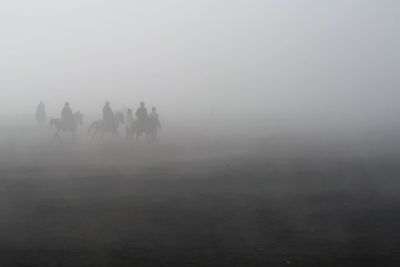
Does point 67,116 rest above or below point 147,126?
above

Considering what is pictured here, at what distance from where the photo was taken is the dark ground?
408 inches

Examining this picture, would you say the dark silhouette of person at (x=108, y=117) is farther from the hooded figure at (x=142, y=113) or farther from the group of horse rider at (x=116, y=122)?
the hooded figure at (x=142, y=113)

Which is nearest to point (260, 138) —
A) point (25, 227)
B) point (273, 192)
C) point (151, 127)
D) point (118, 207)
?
point (151, 127)

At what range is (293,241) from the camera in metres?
11.1

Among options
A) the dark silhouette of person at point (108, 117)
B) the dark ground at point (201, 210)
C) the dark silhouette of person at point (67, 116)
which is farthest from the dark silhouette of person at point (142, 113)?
the dark ground at point (201, 210)

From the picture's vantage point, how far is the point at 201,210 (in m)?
13.7

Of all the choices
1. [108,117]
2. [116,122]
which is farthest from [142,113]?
[116,122]

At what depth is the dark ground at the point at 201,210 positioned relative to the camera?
34.0 ft

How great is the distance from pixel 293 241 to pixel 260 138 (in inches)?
805

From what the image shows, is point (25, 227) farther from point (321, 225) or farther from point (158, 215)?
point (321, 225)

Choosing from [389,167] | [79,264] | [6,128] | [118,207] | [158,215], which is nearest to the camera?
[79,264]

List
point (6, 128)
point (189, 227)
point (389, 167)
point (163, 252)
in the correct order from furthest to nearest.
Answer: point (6, 128), point (389, 167), point (189, 227), point (163, 252)

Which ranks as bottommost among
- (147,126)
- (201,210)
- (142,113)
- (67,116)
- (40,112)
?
(201,210)

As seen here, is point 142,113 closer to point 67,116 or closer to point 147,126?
point 147,126
